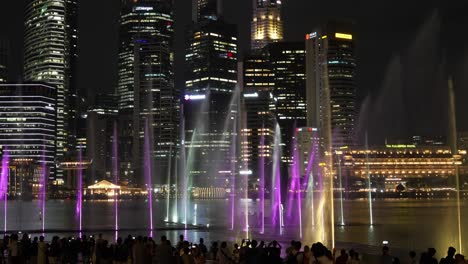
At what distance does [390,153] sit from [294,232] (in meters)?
154

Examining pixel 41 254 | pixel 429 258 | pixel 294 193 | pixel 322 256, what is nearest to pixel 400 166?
pixel 294 193

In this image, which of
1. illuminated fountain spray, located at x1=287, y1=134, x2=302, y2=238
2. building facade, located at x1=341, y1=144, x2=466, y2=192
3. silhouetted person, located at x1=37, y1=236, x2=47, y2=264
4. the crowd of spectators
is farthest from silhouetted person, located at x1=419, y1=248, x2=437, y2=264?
building facade, located at x1=341, y1=144, x2=466, y2=192

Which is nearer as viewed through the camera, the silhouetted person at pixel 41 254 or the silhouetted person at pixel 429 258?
the silhouetted person at pixel 429 258

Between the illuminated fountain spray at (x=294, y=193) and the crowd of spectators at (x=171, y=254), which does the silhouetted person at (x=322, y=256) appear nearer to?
the crowd of spectators at (x=171, y=254)

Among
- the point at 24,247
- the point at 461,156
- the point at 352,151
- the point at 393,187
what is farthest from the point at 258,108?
the point at 24,247

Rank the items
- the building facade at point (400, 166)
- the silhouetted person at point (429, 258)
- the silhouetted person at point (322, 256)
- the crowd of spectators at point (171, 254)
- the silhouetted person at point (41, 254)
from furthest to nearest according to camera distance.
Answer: the building facade at point (400, 166) < the silhouetted person at point (41, 254) < the silhouetted person at point (429, 258) < the crowd of spectators at point (171, 254) < the silhouetted person at point (322, 256)

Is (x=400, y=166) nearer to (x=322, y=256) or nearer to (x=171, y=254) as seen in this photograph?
(x=171, y=254)

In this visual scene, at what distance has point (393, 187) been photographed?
194 metres

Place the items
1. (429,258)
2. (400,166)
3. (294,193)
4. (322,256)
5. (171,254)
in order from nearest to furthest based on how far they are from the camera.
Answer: (322,256) → (429,258) → (171,254) → (294,193) → (400,166)

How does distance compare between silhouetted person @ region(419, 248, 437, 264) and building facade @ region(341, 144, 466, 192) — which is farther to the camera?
building facade @ region(341, 144, 466, 192)

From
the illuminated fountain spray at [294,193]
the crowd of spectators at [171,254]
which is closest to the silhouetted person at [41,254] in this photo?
the crowd of spectators at [171,254]

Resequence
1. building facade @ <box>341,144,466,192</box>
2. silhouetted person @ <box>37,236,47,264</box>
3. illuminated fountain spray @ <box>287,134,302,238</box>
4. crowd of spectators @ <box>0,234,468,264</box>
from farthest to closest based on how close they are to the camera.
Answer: building facade @ <box>341,144,466,192</box> → illuminated fountain spray @ <box>287,134,302,238</box> → silhouetted person @ <box>37,236,47,264</box> → crowd of spectators @ <box>0,234,468,264</box>

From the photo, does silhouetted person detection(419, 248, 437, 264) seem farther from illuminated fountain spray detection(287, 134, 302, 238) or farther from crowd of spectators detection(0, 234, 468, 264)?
illuminated fountain spray detection(287, 134, 302, 238)

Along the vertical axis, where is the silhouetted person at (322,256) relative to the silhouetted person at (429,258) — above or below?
above
